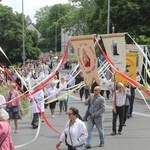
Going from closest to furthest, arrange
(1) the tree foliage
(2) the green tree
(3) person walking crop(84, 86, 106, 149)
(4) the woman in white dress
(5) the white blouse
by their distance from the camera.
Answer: (5) the white blouse < (3) person walking crop(84, 86, 106, 149) < (4) the woman in white dress < (1) the tree foliage < (2) the green tree

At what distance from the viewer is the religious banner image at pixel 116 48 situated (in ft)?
31.1

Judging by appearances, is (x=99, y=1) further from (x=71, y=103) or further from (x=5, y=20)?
(x=71, y=103)

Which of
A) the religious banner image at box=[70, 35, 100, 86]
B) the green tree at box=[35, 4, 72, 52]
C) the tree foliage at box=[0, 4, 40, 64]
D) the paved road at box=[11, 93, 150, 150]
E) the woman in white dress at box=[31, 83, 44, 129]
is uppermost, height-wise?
the green tree at box=[35, 4, 72, 52]

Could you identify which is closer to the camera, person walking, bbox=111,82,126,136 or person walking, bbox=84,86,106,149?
person walking, bbox=84,86,106,149

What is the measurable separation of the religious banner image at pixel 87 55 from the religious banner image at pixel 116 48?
0.38m

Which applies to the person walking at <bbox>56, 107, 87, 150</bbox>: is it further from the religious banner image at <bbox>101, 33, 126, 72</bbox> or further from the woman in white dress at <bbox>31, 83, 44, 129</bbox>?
the woman in white dress at <bbox>31, 83, 44, 129</bbox>

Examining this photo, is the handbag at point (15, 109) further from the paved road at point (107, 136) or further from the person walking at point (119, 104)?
the person walking at point (119, 104)

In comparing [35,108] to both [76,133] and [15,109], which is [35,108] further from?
[76,133]

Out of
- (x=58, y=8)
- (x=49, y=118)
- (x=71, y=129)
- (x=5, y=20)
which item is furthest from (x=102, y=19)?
(x=58, y=8)

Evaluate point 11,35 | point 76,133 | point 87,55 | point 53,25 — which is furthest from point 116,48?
point 53,25

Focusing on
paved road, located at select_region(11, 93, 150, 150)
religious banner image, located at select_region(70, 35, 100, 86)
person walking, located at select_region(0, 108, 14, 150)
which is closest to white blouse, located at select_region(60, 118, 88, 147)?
person walking, located at select_region(0, 108, 14, 150)

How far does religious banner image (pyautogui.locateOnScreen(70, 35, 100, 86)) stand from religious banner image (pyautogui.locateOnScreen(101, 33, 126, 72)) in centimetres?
38

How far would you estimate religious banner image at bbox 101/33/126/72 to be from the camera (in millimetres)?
9492

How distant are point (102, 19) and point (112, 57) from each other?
30413 mm
